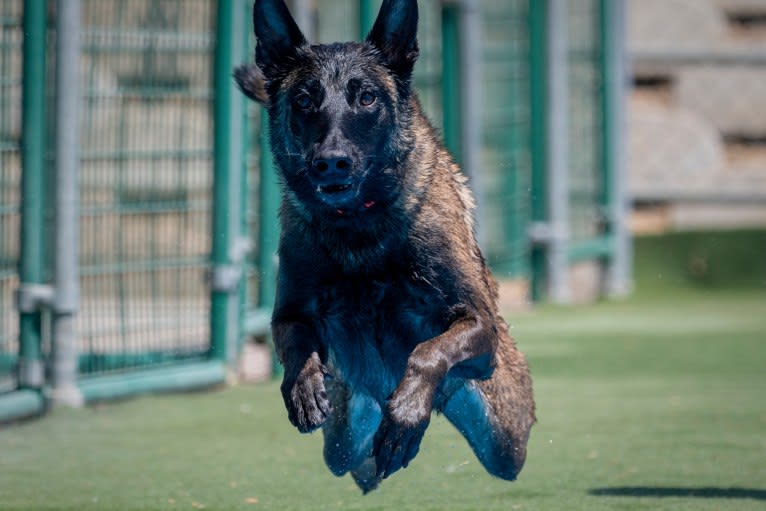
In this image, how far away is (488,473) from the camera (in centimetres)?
540

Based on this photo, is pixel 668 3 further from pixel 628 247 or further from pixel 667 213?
pixel 628 247

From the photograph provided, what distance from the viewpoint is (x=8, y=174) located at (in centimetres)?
775

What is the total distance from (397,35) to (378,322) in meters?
0.84

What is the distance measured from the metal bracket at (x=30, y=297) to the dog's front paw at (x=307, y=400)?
9.89ft

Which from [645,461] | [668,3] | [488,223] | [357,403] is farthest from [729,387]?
[668,3]

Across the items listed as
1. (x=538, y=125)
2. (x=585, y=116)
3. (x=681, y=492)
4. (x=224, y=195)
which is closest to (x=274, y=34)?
(x=681, y=492)

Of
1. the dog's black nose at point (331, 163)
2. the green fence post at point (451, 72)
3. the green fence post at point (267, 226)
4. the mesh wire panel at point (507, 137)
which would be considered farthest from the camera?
the mesh wire panel at point (507, 137)

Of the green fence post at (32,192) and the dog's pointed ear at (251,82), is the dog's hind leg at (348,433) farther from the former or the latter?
the green fence post at (32,192)

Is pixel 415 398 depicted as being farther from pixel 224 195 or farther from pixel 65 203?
pixel 224 195

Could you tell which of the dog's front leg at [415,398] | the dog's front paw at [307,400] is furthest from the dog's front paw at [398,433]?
the dog's front paw at [307,400]

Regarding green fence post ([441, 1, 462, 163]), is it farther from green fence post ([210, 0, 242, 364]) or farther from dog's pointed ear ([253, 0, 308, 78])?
dog's pointed ear ([253, 0, 308, 78])

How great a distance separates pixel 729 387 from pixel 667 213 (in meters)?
7.90

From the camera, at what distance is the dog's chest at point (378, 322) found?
4.60 meters

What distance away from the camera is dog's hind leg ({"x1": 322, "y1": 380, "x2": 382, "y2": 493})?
16.6 ft
